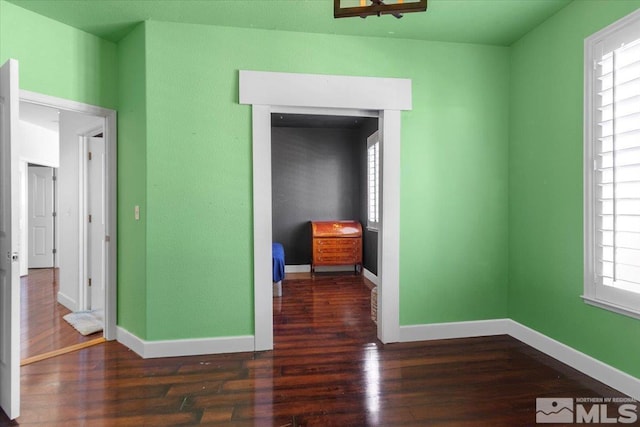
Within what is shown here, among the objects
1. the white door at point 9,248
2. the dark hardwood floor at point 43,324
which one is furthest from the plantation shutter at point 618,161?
the dark hardwood floor at point 43,324

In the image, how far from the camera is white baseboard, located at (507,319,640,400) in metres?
2.28

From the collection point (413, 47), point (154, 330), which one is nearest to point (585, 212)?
point (413, 47)

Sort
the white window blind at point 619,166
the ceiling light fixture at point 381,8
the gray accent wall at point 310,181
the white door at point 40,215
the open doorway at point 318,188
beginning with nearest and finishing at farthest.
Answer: the ceiling light fixture at point 381,8
the white window blind at point 619,166
the open doorway at point 318,188
the gray accent wall at point 310,181
the white door at point 40,215

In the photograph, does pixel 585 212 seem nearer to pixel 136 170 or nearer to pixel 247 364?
pixel 247 364

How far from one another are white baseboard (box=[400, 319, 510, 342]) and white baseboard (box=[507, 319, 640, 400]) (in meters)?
0.12

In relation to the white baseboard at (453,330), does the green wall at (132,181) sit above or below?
above

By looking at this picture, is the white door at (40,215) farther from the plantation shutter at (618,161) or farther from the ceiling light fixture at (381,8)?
the plantation shutter at (618,161)

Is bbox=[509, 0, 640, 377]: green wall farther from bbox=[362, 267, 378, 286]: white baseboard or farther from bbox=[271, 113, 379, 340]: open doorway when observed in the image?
bbox=[271, 113, 379, 340]: open doorway

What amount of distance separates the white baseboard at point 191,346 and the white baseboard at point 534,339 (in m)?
1.46

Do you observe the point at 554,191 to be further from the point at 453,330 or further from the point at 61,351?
the point at 61,351

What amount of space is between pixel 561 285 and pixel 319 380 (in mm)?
2090

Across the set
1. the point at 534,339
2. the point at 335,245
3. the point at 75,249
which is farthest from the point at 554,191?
the point at 75,249

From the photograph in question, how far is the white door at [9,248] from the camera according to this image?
201cm

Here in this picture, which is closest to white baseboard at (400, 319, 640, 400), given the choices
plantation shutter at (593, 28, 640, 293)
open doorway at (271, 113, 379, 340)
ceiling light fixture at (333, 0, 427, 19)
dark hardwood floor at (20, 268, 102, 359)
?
plantation shutter at (593, 28, 640, 293)
